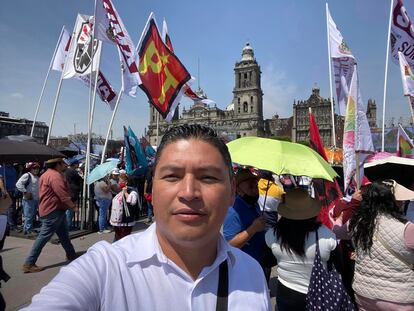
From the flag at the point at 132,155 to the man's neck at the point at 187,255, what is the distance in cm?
714

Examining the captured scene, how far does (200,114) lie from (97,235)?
298ft

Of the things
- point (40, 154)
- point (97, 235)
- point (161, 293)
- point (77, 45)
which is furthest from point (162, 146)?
point (77, 45)

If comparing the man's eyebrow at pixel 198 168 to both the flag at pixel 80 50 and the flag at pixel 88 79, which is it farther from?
the flag at pixel 88 79

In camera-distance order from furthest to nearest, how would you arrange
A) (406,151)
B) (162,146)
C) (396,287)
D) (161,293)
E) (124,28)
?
(124,28), (406,151), (396,287), (162,146), (161,293)

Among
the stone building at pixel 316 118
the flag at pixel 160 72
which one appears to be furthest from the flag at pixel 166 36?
the stone building at pixel 316 118

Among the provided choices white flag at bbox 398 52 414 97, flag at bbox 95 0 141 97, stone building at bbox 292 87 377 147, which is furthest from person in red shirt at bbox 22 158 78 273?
stone building at bbox 292 87 377 147

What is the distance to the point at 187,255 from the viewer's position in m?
1.13

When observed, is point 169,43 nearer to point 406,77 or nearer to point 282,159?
point 406,77

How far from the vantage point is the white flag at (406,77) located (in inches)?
252

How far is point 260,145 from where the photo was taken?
124 inches

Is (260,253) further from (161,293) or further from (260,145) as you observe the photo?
(161,293)

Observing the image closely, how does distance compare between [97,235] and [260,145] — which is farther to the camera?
[97,235]

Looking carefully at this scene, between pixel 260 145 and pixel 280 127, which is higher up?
pixel 280 127

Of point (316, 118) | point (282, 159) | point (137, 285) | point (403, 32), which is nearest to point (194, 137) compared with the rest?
point (137, 285)
